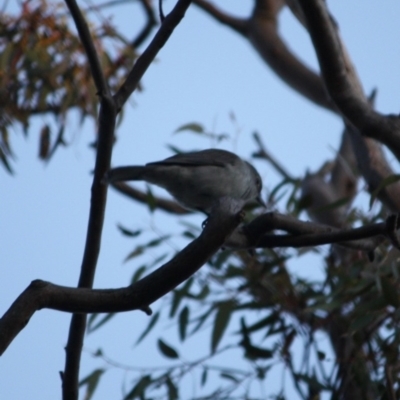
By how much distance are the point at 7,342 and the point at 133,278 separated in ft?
8.89

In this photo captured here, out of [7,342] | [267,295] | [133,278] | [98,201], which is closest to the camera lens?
[7,342]

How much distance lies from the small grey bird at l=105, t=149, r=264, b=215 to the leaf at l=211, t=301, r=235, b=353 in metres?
0.53

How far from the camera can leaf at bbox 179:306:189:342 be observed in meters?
3.92

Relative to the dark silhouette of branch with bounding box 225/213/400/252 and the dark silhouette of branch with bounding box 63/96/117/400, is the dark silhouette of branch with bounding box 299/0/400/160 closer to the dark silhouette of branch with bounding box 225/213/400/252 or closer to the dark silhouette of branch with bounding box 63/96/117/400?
the dark silhouette of branch with bounding box 225/213/400/252

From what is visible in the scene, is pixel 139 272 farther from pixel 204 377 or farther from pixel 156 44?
pixel 156 44

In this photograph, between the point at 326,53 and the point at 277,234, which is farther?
the point at 326,53

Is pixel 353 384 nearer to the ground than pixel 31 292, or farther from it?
farther from it

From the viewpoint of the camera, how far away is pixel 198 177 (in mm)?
3439

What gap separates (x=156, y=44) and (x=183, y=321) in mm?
1959

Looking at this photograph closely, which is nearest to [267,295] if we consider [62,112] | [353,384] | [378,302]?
[353,384]

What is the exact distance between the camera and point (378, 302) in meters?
2.96

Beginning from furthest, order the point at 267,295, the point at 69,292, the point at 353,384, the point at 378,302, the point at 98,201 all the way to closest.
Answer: the point at 267,295, the point at 353,384, the point at 378,302, the point at 98,201, the point at 69,292

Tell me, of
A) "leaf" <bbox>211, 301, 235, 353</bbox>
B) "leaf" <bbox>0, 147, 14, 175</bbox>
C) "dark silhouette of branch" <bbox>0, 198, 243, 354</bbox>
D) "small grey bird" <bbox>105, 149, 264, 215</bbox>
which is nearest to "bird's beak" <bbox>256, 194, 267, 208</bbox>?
"small grey bird" <bbox>105, 149, 264, 215</bbox>

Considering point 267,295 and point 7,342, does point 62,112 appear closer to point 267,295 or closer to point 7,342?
point 267,295
